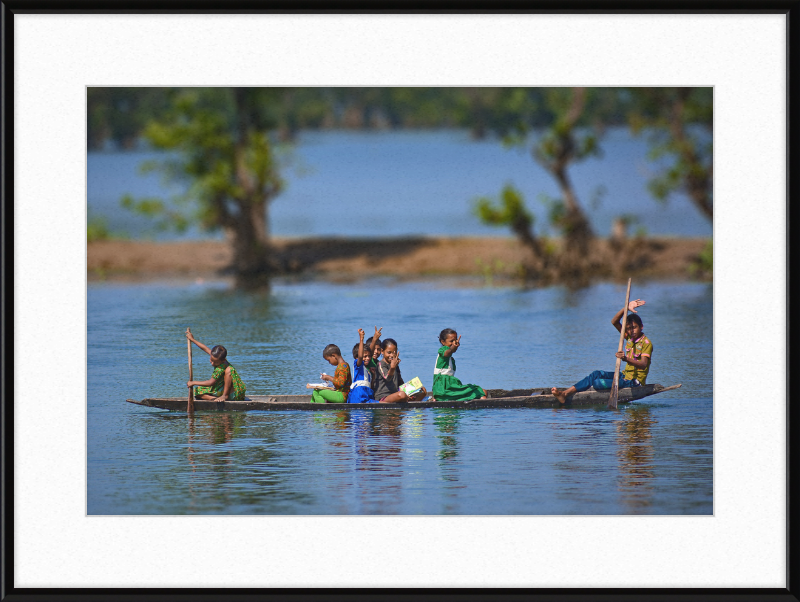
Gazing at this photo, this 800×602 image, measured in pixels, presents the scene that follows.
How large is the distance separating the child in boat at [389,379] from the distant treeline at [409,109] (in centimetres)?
865

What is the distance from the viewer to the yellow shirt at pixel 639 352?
13.5 metres

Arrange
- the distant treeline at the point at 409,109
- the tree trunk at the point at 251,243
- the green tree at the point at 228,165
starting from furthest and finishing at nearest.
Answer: the tree trunk at the point at 251,243, the green tree at the point at 228,165, the distant treeline at the point at 409,109

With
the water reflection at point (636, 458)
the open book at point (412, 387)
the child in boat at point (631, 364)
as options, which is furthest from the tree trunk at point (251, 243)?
the water reflection at point (636, 458)

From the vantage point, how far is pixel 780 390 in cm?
927

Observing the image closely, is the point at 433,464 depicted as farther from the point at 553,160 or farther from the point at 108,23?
the point at 553,160

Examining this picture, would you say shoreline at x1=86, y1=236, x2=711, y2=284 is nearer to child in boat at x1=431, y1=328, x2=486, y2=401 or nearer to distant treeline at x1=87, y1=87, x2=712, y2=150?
distant treeline at x1=87, y1=87, x2=712, y2=150

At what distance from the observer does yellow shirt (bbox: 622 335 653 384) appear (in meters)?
13.5

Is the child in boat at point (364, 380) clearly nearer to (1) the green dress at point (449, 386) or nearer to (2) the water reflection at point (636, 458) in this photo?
(1) the green dress at point (449, 386)

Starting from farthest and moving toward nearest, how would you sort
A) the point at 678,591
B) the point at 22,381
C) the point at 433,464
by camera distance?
the point at 433,464, the point at 22,381, the point at 678,591

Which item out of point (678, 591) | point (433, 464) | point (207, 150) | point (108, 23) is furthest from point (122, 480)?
point (207, 150)

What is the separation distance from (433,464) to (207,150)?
1263 cm

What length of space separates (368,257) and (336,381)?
35.3 feet

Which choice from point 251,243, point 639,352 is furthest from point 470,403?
point 251,243

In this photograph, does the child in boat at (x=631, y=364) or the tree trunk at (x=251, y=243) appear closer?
the child in boat at (x=631, y=364)
